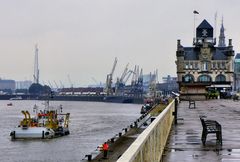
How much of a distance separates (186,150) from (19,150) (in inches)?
2400

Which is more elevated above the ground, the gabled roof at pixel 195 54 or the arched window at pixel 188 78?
the gabled roof at pixel 195 54

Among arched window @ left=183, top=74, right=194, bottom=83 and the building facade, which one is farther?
the building facade

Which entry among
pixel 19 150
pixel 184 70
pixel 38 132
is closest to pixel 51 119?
pixel 38 132

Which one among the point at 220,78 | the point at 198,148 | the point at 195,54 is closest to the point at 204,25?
the point at 195,54

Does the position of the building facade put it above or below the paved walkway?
above

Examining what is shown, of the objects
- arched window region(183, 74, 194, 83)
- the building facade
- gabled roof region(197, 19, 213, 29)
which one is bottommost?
arched window region(183, 74, 194, 83)

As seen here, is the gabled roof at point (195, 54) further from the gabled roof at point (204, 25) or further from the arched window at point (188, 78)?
the gabled roof at point (204, 25)

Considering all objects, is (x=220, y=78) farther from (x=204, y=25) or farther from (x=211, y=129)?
(x=211, y=129)

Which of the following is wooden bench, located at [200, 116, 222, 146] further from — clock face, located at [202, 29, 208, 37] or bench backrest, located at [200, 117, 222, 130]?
→ clock face, located at [202, 29, 208, 37]

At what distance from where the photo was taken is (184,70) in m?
161

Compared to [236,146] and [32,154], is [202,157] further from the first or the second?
[32,154]

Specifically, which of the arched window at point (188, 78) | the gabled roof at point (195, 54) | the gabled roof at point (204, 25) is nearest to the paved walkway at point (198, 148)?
the arched window at point (188, 78)

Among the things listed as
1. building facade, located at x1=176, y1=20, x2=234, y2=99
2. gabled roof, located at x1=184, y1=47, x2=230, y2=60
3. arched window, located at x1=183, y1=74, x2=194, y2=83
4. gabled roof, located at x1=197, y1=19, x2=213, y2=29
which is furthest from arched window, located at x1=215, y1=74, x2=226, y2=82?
gabled roof, located at x1=197, y1=19, x2=213, y2=29

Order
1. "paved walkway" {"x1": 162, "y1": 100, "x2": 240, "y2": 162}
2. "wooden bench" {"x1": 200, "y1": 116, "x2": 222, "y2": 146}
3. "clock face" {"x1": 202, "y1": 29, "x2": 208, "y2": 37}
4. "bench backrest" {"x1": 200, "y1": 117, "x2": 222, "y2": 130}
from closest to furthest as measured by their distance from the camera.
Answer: "paved walkway" {"x1": 162, "y1": 100, "x2": 240, "y2": 162} → "wooden bench" {"x1": 200, "y1": 116, "x2": 222, "y2": 146} → "bench backrest" {"x1": 200, "y1": 117, "x2": 222, "y2": 130} → "clock face" {"x1": 202, "y1": 29, "x2": 208, "y2": 37}
